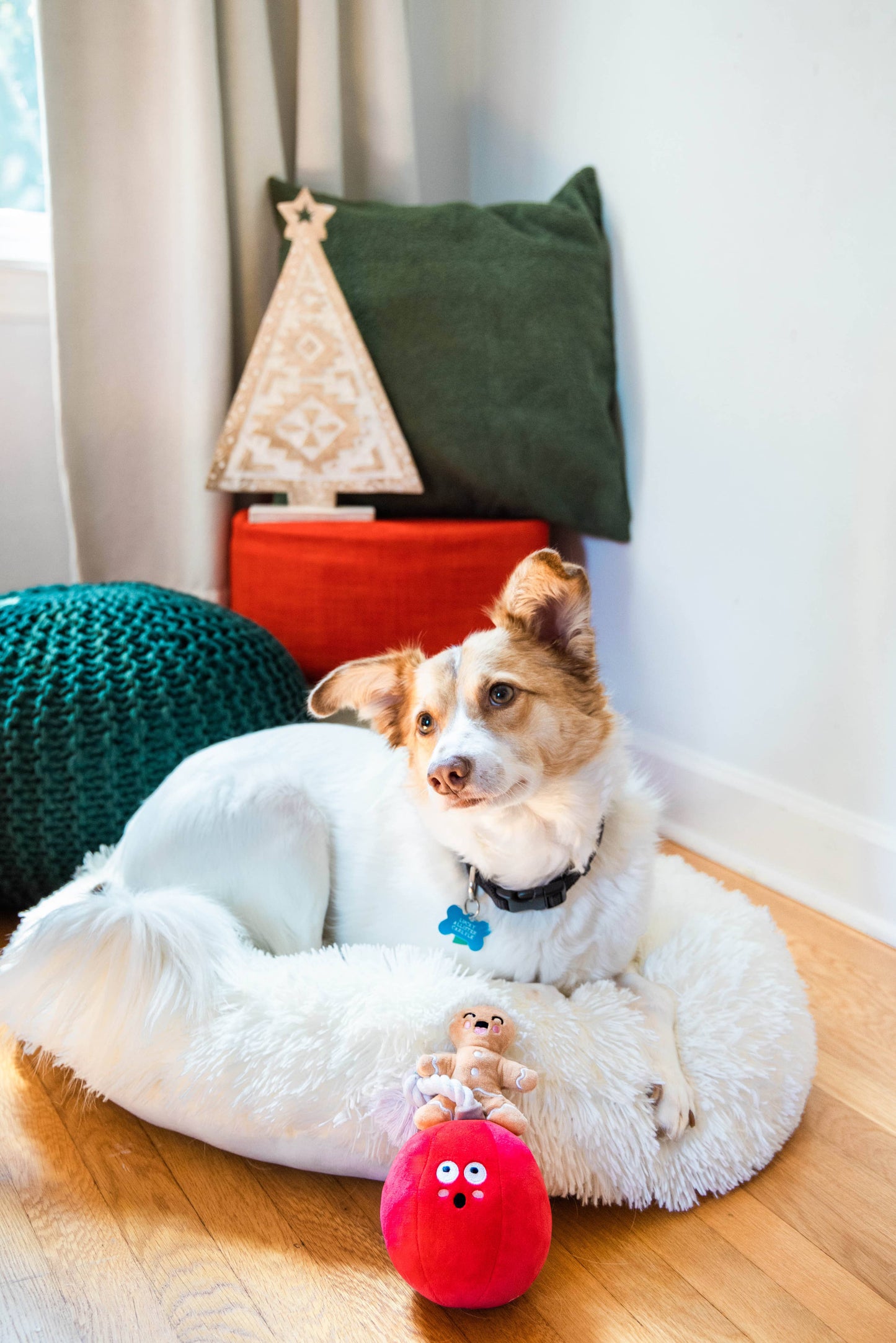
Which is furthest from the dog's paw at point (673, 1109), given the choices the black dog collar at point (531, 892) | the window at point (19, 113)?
the window at point (19, 113)

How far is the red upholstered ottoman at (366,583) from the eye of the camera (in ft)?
7.34

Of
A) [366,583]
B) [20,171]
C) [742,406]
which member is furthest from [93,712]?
[20,171]

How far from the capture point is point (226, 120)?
2486 mm

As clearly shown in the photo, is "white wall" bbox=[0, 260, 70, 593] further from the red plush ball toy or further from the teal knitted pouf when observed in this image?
the red plush ball toy

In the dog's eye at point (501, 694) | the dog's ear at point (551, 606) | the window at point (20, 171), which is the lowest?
the dog's eye at point (501, 694)

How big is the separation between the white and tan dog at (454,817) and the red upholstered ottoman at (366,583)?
584 millimetres

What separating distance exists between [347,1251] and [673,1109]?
42 cm

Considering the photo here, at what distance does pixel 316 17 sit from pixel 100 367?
0.99 metres

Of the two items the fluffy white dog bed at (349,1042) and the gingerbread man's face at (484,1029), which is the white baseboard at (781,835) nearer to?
the fluffy white dog bed at (349,1042)

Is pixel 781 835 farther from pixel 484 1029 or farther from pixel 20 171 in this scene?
pixel 20 171

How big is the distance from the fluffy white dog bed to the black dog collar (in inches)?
4.1

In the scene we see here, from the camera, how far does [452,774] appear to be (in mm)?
1200

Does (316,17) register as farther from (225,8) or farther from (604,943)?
(604,943)

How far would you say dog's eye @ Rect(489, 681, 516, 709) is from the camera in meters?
1.32
